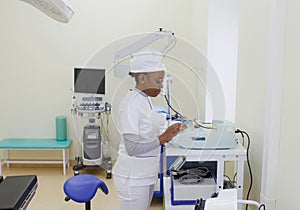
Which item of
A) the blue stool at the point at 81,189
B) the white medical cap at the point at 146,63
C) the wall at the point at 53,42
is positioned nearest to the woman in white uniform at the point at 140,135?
the white medical cap at the point at 146,63

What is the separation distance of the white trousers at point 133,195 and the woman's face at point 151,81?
19.1 inches

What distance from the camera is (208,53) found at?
2.65 metres

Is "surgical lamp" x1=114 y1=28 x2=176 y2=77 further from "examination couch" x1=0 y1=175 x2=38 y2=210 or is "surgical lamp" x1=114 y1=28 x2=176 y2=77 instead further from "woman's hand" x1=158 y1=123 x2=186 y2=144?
"examination couch" x1=0 y1=175 x2=38 y2=210

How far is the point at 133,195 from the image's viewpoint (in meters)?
1.61

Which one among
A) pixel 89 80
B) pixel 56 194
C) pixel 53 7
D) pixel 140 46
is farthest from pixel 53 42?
pixel 53 7

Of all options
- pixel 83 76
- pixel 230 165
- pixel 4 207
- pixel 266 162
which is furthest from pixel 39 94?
pixel 266 162

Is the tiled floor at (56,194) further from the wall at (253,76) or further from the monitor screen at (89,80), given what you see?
the wall at (253,76)

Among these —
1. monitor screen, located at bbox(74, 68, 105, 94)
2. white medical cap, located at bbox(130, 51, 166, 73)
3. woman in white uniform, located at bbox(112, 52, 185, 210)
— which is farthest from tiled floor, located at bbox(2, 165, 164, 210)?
white medical cap, located at bbox(130, 51, 166, 73)

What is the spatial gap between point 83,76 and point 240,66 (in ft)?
6.83

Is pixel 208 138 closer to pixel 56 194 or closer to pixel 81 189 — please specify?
pixel 81 189

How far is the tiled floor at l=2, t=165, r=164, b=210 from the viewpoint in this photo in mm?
2787

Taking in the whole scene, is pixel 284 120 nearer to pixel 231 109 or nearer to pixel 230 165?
pixel 230 165

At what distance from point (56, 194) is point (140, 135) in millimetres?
1891

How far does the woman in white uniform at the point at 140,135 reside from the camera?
1.48 metres
